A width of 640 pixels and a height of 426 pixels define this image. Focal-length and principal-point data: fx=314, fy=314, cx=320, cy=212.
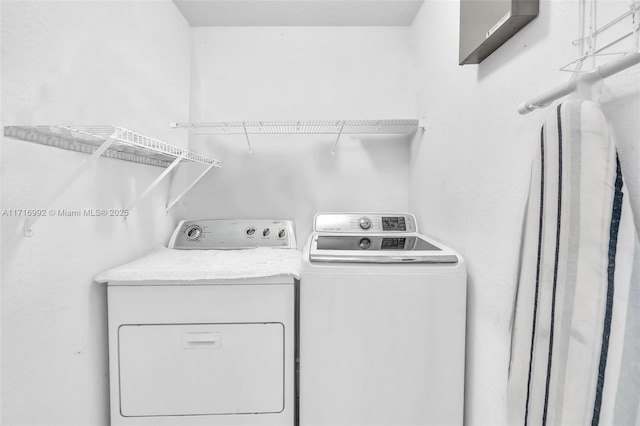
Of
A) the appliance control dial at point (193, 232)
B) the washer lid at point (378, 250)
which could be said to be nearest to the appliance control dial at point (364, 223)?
the washer lid at point (378, 250)

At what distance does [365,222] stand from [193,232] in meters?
1.11

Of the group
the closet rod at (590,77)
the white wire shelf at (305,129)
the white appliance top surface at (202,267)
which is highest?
the white wire shelf at (305,129)

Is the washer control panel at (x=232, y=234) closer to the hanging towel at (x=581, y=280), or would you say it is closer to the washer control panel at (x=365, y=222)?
the washer control panel at (x=365, y=222)

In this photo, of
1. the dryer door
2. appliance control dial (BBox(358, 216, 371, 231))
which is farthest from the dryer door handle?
appliance control dial (BBox(358, 216, 371, 231))

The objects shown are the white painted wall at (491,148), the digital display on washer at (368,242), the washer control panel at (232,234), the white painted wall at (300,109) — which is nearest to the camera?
the white painted wall at (491,148)

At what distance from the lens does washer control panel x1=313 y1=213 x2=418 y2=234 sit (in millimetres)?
2020

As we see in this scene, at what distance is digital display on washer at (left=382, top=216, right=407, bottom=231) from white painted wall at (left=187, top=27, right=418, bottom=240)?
0.77 feet

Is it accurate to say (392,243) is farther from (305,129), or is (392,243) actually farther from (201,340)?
(201,340)

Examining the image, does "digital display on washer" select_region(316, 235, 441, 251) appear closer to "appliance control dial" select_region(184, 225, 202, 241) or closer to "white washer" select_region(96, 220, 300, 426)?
"white washer" select_region(96, 220, 300, 426)

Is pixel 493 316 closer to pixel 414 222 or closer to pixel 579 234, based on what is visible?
pixel 579 234

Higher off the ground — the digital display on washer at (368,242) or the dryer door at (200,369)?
the digital display on washer at (368,242)

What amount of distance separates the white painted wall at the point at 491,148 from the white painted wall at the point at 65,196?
1496 millimetres

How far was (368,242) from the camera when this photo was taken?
182cm

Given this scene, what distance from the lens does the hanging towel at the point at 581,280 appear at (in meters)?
0.61
